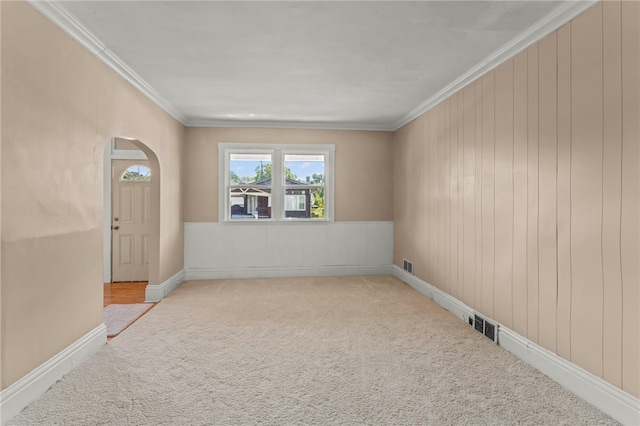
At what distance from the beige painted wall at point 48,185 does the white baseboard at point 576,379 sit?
11.6 feet

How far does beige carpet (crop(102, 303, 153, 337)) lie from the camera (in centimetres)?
328

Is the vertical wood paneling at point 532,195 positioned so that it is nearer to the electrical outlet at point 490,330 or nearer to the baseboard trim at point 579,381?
the baseboard trim at point 579,381

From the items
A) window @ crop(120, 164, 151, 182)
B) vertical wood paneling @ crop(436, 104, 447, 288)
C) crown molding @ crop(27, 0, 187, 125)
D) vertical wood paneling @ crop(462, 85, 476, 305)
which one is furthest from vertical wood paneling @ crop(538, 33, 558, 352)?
window @ crop(120, 164, 151, 182)

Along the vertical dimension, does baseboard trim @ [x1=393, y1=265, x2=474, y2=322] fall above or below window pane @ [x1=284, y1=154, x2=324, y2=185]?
below

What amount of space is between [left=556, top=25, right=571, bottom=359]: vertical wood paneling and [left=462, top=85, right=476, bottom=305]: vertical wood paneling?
104 centimetres

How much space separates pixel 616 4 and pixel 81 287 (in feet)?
13.6

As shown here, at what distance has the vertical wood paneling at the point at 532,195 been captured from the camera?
2.49m

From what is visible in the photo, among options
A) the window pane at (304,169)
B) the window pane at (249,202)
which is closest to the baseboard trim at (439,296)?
the window pane at (304,169)

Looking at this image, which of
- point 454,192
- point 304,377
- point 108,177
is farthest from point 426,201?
point 108,177

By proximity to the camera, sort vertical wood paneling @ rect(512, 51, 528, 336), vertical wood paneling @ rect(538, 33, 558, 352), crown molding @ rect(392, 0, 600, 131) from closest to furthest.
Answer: crown molding @ rect(392, 0, 600, 131)
vertical wood paneling @ rect(538, 33, 558, 352)
vertical wood paneling @ rect(512, 51, 528, 336)

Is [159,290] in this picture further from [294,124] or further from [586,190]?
[586,190]

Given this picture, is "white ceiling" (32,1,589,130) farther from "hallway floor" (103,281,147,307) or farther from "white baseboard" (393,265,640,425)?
"hallway floor" (103,281,147,307)

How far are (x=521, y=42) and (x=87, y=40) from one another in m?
3.46

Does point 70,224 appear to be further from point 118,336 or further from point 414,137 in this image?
point 414,137
